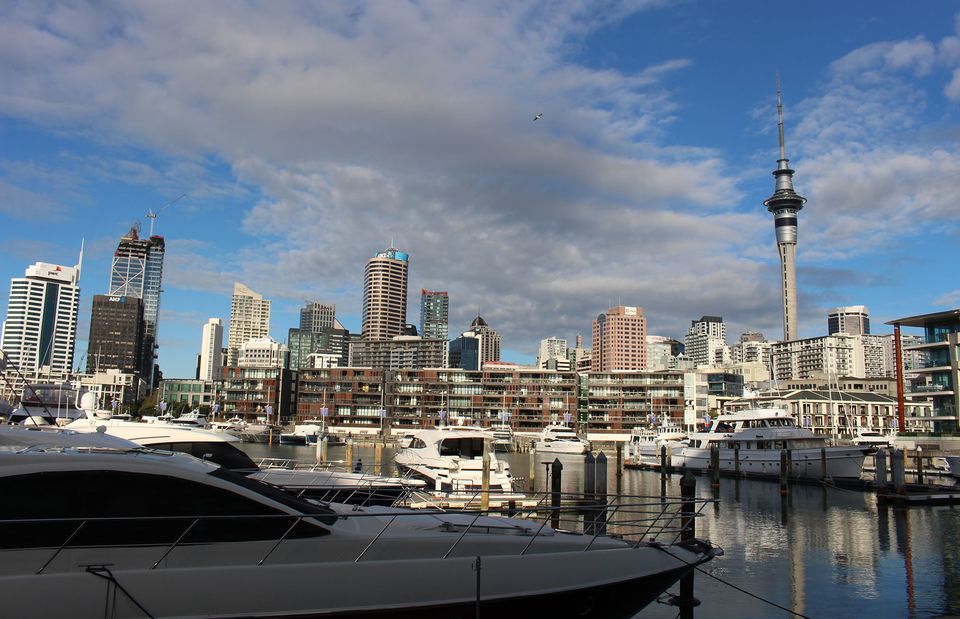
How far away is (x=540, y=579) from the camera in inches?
380

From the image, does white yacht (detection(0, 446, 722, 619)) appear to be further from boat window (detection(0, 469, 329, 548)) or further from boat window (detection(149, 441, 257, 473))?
boat window (detection(149, 441, 257, 473))

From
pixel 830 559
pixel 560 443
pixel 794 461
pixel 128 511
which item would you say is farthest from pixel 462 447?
pixel 560 443

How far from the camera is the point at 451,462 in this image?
34.3 meters

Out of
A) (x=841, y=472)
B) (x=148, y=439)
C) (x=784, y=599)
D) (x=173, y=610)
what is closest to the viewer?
(x=173, y=610)

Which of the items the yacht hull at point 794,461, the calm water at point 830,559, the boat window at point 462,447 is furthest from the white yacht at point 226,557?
the yacht hull at point 794,461

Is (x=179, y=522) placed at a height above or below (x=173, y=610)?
above

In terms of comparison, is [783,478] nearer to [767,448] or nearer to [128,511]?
[767,448]

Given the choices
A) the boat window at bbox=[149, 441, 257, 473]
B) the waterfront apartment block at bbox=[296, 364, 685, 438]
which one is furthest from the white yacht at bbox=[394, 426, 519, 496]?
the waterfront apartment block at bbox=[296, 364, 685, 438]

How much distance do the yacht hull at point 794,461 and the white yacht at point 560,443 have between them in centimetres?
2209

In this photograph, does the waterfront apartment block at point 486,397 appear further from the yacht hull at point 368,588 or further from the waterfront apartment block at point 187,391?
the yacht hull at point 368,588

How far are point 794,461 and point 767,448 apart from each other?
2239mm

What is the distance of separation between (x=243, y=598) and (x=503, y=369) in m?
128

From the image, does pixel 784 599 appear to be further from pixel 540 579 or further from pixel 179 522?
pixel 179 522

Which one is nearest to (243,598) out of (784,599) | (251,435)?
(784,599)
